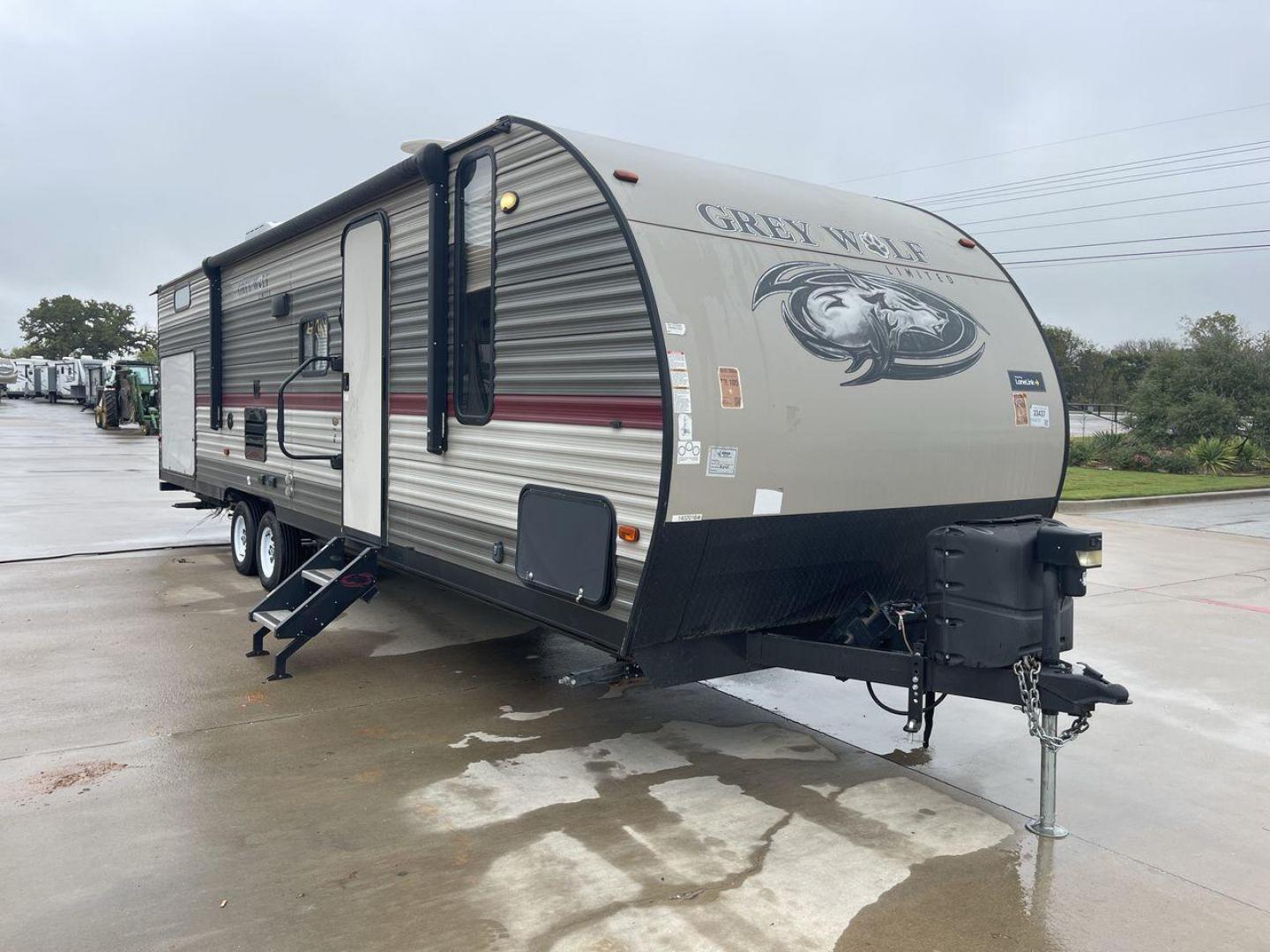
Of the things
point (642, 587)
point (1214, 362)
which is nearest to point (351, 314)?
point (642, 587)

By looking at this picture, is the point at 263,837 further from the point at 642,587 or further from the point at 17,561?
the point at 17,561

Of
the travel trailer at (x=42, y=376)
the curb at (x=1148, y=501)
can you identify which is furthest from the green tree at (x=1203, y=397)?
the travel trailer at (x=42, y=376)

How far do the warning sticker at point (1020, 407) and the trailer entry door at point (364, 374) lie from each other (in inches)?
142

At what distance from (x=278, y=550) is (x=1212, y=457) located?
23.3 m

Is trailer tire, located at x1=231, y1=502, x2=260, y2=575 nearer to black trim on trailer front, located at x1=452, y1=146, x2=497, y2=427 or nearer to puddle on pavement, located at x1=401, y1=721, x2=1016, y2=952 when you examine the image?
black trim on trailer front, located at x1=452, y1=146, x2=497, y2=427

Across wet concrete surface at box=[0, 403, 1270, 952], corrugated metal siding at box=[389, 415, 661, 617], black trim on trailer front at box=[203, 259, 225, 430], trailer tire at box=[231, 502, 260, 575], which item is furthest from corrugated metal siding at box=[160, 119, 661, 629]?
black trim on trailer front at box=[203, 259, 225, 430]

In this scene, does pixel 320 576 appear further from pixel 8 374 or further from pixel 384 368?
pixel 8 374

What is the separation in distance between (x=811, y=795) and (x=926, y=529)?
4.65 feet

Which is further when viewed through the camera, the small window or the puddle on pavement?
the small window

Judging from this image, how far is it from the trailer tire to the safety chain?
7.11 meters

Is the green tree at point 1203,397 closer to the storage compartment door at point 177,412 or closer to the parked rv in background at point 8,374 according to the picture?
the storage compartment door at point 177,412

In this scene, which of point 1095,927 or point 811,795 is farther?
point 811,795

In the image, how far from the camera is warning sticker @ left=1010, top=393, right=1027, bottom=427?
5.32 m

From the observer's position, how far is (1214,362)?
2630 cm
